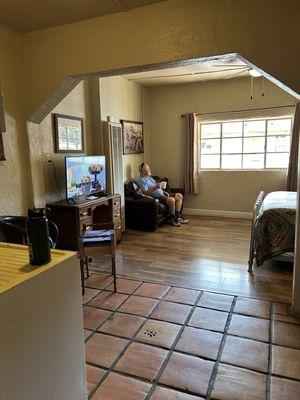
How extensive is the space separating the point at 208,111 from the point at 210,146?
26.8 inches

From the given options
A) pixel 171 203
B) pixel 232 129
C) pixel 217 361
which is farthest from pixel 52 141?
pixel 232 129

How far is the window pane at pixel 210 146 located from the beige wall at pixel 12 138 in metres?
3.77

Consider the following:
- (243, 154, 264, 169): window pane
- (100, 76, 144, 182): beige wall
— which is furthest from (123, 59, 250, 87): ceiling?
(243, 154, 264, 169): window pane

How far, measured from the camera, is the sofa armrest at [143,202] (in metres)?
4.86

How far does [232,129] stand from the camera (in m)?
5.76

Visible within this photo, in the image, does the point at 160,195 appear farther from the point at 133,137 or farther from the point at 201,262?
the point at 201,262

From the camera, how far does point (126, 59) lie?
2.55 m

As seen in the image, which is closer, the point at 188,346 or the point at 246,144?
the point at 188,346

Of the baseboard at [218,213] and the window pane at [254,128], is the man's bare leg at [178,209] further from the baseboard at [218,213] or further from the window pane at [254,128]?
the window pane at [254,128]

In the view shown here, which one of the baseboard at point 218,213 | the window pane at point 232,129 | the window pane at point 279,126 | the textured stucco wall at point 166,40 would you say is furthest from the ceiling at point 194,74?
the baseboard at point 218,213

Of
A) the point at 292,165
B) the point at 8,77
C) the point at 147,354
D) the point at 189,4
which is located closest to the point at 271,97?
the point at 292,165

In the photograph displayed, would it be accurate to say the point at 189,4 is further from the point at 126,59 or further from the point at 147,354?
the point at 147,354

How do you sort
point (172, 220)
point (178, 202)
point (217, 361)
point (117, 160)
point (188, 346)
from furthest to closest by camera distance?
point (178, 202) < point (172, 220) < point (117, 160) < point (188, 346) < point (217, 361)

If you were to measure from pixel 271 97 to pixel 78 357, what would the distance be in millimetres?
5304
